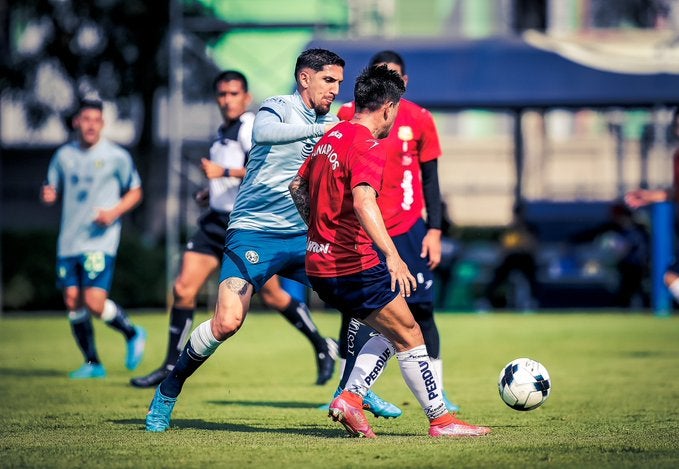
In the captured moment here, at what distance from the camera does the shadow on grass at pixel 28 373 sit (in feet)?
40.6

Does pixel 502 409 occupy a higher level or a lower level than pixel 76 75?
lower

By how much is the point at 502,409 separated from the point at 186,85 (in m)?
21.1

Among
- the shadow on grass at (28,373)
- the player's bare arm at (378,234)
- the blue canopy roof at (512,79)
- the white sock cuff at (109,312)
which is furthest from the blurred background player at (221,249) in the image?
the blue canopy roof at (512,79)

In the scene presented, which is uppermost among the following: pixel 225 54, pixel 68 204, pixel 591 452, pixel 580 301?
pixel 225 54

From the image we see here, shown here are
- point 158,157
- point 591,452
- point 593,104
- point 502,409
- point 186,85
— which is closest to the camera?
point 591,452

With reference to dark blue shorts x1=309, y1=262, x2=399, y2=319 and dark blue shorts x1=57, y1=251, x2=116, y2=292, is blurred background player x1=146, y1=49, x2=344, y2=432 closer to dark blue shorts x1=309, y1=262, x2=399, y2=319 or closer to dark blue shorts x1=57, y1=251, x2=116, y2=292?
dark blue shorts x1=309, y1=262, x2=399, y2=319

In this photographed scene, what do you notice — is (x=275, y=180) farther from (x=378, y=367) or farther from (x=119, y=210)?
(x=119, y=210)

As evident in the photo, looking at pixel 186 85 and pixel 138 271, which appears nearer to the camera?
pixel 138 271

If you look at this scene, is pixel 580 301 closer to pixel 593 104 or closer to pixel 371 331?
pixel 593 104

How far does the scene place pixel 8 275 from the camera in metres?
24.8

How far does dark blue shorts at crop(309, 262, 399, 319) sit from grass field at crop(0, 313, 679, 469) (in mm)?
759

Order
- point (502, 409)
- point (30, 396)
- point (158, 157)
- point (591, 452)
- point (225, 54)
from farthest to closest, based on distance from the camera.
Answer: point (158, 157)
point (225, 54)
point (30, 396)
point (502, 409)
point (591, 452)

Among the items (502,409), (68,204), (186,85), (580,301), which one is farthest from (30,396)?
(186,85)

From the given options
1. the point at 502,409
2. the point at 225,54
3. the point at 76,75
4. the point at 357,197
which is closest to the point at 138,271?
the point at 225,54
